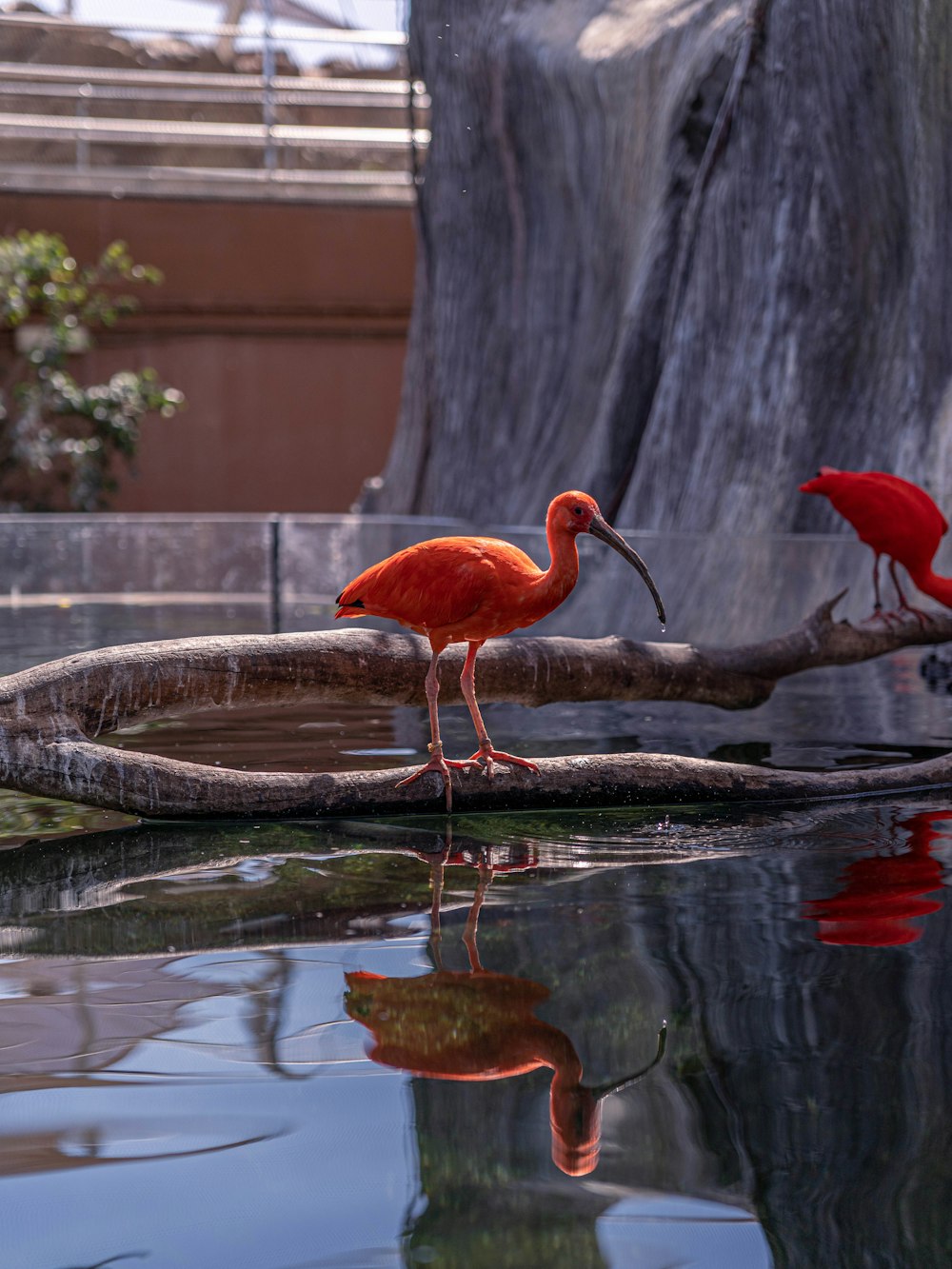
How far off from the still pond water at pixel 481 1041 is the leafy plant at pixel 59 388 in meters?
10.4

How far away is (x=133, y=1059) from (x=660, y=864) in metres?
1.60

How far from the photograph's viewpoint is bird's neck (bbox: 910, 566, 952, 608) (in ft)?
17.3

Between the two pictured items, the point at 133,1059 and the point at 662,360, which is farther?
the point at 662,360

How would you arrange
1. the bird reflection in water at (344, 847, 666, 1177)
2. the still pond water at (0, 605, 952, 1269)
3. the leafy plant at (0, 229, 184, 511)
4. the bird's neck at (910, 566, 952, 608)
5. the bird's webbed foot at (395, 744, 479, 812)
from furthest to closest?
the leafy plant at (0, 229, 184, 511)
the bird's neck at (910, 566, 952, 608)
the bird's webbed foot at (395, 744, 479, 812)
the bird reflection in water at (344, 847, 666, 1177)
the still pond water at (0, 605, 952, 1269)

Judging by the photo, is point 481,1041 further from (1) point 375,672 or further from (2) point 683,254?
(2) point 683,254

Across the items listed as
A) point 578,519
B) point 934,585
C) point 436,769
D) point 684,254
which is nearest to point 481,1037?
point 436,769

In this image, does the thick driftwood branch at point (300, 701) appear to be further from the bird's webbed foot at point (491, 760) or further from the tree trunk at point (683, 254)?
the tree trunk at point (683, 254)

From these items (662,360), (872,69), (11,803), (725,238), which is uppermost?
(872,69)

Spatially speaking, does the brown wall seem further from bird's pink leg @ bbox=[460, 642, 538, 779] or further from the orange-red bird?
the orange-red bird

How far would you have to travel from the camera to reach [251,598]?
10.7 metres

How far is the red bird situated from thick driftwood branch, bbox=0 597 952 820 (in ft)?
3.80

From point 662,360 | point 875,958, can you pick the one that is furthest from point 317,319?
point 875,958

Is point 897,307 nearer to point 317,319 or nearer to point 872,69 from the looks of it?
point 872,69

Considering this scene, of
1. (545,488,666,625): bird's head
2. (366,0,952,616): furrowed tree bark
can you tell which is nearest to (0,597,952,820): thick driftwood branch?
(545,488,666,625): bird's head
